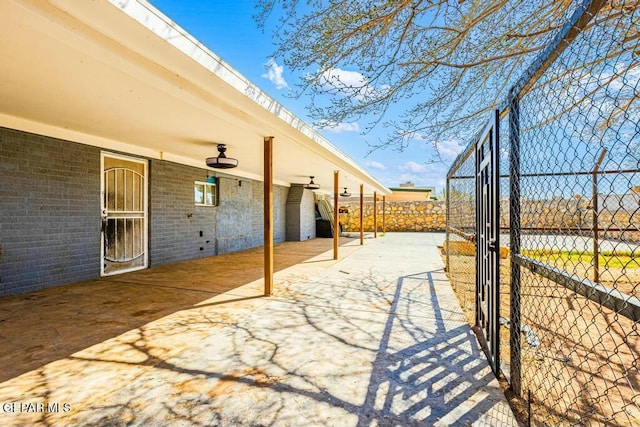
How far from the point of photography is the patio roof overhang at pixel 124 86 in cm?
196

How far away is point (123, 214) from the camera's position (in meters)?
5.94

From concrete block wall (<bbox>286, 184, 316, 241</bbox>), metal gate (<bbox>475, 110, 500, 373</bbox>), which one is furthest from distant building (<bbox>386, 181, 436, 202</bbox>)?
metal gate (<bbox>475, 110, 500, 373</bbox>)

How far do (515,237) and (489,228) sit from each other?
530 mm

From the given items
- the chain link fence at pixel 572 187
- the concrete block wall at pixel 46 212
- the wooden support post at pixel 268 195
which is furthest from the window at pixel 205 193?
the chain link fence at pixel 572 187

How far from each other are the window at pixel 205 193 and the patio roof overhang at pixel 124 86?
91.7 inches

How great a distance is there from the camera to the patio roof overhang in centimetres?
196

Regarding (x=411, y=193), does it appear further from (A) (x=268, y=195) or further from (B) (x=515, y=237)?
(B) (x=515, y=237)

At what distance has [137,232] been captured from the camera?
6.28 meters

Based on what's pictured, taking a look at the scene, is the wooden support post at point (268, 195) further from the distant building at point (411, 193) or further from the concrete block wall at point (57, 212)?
the distant building at point (411, 193)

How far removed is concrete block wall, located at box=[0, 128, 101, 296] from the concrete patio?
42 cm

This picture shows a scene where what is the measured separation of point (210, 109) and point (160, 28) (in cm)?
143

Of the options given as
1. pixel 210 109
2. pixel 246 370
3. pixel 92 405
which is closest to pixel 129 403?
pixel 92 405

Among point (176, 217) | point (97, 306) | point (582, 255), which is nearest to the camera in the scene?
point (582, 255)

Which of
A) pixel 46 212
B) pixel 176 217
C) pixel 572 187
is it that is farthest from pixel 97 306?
pixel 572 187
